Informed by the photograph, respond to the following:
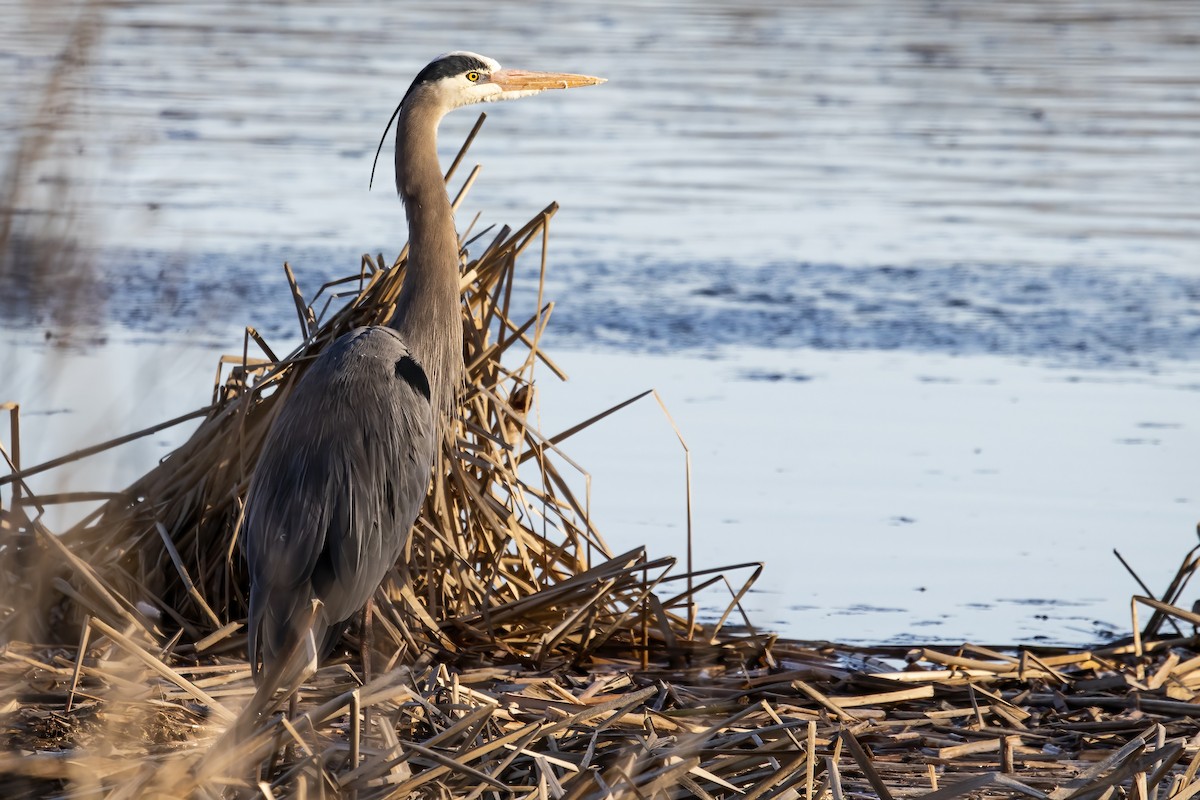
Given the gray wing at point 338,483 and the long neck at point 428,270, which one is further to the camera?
the long neck at point 428,270

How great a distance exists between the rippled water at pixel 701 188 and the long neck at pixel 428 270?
1.55 feet

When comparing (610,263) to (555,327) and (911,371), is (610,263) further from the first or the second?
(911,371)

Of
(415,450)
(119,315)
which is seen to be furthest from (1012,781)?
(119,315)

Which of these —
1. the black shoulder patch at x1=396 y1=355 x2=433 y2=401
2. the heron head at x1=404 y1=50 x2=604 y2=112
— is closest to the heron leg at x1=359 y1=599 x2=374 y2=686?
the black shoulder patch at x1=396 y1=355 x2=433 y2=401

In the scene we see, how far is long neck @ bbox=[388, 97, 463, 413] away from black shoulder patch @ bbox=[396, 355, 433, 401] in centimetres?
7

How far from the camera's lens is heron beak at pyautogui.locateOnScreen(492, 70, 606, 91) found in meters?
5.14

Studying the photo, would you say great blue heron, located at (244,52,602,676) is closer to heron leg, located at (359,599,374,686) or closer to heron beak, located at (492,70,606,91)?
heron leg, located at (359,599,374,686)

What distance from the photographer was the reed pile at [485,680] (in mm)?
3150

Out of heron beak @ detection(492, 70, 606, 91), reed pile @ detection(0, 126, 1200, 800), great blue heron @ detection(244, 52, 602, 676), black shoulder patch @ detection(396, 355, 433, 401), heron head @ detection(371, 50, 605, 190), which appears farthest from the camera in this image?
heron beak @ detection(492, 70, 606, 91)

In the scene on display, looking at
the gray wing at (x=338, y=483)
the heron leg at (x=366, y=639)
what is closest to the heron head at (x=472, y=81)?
the gray wing at (x=338, y=483)

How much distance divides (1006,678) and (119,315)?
5.50 meters

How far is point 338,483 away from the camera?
14.1 feet

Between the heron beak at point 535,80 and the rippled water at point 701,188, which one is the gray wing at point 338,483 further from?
the heron beak at point 535,80

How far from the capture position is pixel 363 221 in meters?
10.3
